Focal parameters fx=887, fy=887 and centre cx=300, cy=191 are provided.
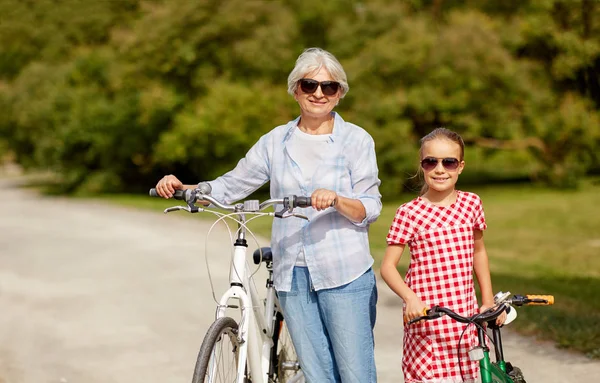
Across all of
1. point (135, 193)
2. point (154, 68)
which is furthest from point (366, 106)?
point (135, 193)

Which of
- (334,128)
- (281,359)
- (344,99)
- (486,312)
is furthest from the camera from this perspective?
(344,99)

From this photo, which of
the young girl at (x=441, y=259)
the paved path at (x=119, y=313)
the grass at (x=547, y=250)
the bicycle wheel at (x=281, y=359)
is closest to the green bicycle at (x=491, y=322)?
the young girl at (x=441, y=259)

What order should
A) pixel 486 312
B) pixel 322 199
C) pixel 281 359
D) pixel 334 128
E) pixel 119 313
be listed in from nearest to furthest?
pixel 486 312
pixel 322 199
pixel 334 128
pixel 281 359
pixel 119 313

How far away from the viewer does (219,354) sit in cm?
339

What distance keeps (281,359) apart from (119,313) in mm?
4323

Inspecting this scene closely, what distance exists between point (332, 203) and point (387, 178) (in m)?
21.7

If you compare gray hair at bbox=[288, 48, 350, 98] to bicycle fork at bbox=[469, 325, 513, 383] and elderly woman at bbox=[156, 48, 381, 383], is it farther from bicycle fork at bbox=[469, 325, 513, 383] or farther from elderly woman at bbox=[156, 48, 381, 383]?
bicycle fork at bbox=[469, 325, 513, 383]

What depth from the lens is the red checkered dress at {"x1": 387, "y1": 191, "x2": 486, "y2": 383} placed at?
3.50m

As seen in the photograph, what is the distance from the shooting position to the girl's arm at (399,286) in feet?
11.0

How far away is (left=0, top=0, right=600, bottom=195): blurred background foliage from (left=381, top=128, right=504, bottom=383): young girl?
20199mm

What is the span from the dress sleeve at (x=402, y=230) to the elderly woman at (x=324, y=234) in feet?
0.31

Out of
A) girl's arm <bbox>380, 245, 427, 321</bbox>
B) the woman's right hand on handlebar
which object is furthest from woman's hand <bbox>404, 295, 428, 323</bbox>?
the woman's right hand on handlebar

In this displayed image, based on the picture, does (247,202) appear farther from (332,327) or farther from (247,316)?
(332,327)

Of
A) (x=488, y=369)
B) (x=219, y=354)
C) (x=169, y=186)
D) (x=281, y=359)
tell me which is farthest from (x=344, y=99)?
(x=488, y=369)
